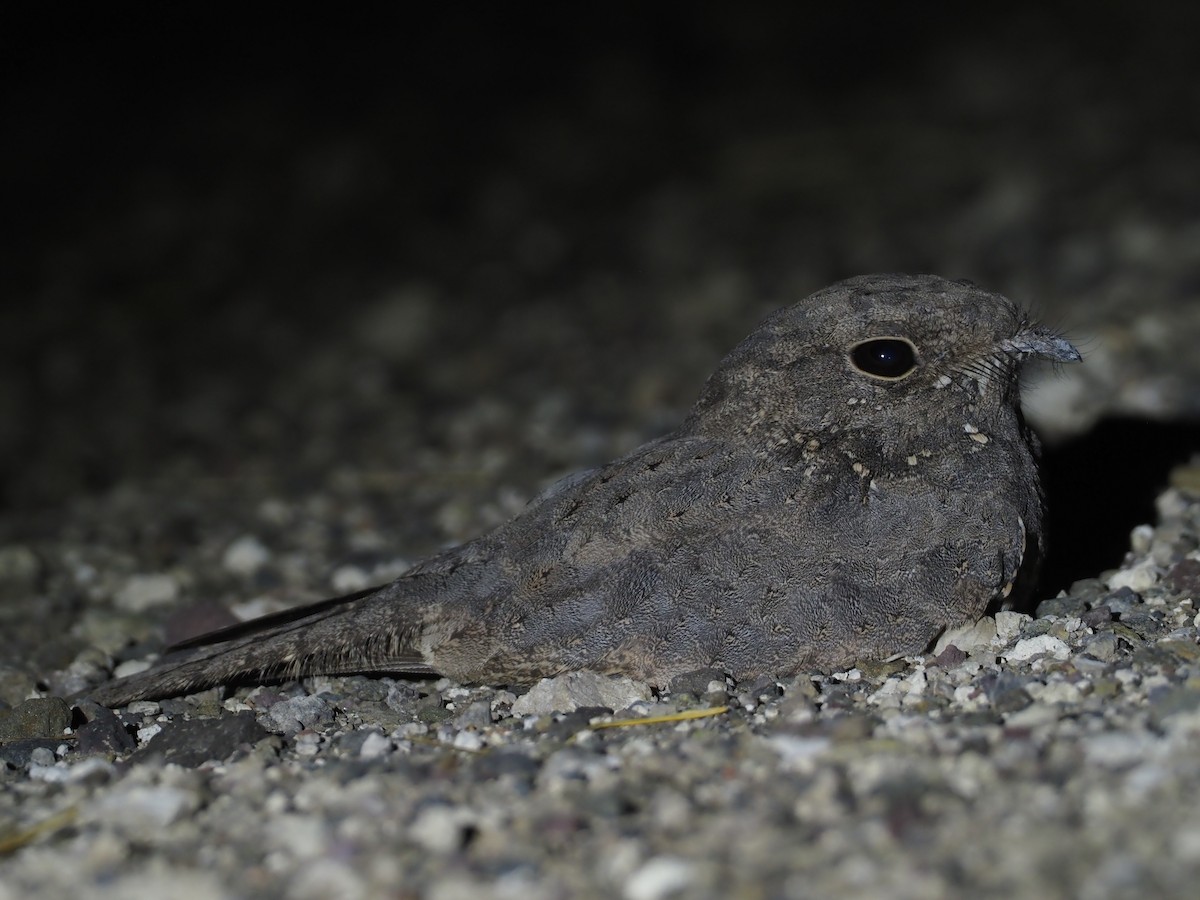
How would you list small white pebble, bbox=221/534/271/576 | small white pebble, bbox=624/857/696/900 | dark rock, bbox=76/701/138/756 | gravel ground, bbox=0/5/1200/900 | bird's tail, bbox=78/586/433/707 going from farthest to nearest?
small white pebble, bbox=221/534/271/576 → bird's tail, bbox=78/586/433/707 → dark rock, bbox=76/701/138/756 → gravel ground, bbox=0/5/1200/900 → small white pebble, bbox=624/857/696/900

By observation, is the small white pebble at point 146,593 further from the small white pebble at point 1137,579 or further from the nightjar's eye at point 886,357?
the small white pebble at point 1137,579

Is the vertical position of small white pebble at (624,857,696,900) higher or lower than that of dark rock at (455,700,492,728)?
lower

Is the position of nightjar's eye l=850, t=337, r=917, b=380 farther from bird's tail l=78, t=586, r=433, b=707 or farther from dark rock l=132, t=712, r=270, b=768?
dark rock l=132, t=712, r=270, b=768

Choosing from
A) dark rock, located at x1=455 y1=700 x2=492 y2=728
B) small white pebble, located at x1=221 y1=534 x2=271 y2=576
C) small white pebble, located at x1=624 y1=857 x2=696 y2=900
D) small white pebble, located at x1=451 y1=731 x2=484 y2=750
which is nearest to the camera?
small white pebble, located at x1=624 y1=857 x2=696 y2=900

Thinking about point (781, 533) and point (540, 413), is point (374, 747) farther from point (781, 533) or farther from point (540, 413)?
point (540, 413)

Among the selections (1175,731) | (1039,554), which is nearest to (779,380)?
(1039,554)

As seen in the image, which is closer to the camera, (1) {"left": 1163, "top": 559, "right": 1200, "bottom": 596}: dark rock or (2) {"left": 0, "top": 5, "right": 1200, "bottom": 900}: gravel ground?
(2) {"left": 0, "top": 5, "right": 1200, "bottom": 900}: gravel ground

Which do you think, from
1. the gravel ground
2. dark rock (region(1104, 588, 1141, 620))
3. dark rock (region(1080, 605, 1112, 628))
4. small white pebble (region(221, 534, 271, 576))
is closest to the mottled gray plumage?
the gravel ground

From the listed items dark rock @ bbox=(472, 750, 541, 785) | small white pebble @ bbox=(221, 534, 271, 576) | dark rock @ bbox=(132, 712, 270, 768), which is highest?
small white pebble @ bbox=(221, 534, 271, 576)

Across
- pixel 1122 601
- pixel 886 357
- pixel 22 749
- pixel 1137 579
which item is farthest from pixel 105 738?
pixel 1137 579
